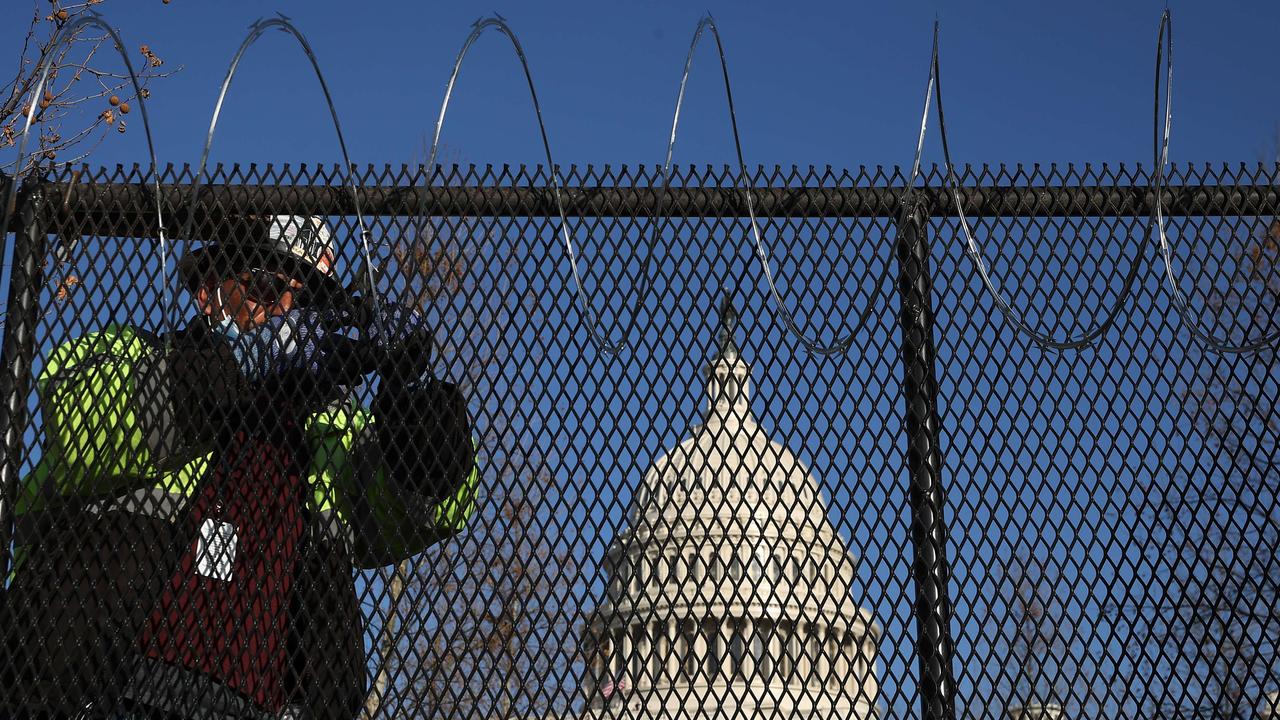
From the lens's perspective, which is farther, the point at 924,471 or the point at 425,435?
the point at 425,435

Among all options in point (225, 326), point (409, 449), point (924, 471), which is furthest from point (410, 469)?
point (924, 471)

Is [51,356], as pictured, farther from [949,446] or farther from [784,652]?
[949,446]

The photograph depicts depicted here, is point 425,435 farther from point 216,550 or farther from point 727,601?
point 727,601

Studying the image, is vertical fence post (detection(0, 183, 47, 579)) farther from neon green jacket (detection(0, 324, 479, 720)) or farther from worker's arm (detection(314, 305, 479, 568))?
worker's arm (detection(314, 305, 479, 568))

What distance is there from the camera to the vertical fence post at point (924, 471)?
11.5 feet

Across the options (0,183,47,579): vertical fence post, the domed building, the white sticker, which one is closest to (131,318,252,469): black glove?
the white sticker

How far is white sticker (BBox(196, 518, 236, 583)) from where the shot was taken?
3668 millimetres

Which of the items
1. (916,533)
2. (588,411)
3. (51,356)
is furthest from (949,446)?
(51,356)

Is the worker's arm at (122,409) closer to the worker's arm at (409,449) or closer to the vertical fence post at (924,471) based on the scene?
the worker's arm at (409,449)

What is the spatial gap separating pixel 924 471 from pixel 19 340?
2.61m

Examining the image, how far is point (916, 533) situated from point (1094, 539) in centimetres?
50

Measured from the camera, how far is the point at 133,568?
3691mm

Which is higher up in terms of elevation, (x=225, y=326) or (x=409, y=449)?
(x=225, y=326)

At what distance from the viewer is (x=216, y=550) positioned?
3.71 meters
